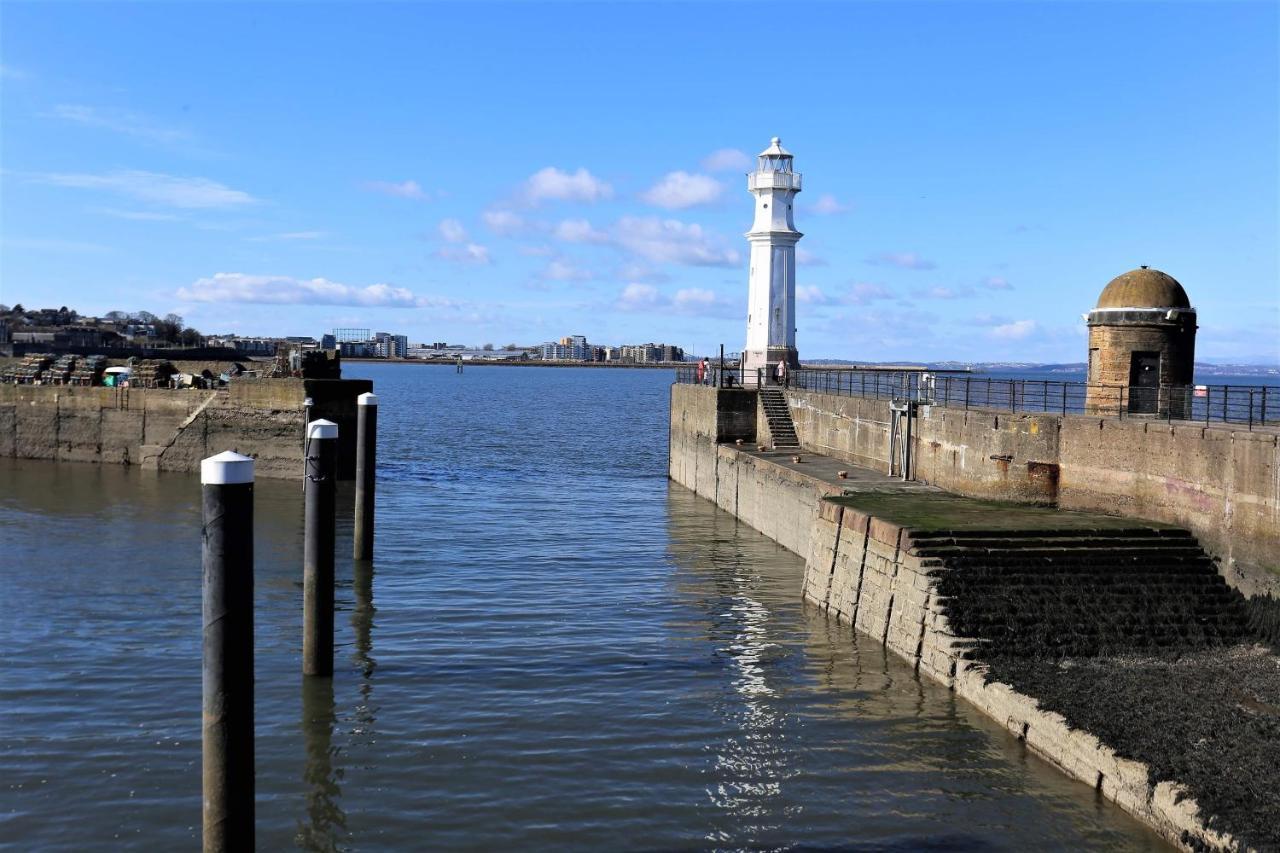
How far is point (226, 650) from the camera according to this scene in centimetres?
859

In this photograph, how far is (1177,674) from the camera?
1392 cm

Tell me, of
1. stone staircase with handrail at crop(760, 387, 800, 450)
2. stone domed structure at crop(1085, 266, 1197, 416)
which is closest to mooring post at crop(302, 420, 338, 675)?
stone domed structure at crop(1085, 266, 1197, 416)

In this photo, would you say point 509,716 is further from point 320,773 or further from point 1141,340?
point 1141,340

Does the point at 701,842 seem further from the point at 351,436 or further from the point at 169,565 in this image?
the point at 351,436

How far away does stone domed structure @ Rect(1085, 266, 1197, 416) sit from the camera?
22281mm

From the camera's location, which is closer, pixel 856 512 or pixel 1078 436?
pixel 856 512

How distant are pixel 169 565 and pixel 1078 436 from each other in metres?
16.9

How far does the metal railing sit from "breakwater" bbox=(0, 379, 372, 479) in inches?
534

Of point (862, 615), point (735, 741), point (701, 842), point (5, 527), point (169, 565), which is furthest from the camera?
point (5, 527)

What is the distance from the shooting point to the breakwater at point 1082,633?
1110 cm

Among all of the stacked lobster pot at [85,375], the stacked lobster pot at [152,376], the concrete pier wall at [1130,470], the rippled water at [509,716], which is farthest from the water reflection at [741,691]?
the stacked lobster pot at [85,375]

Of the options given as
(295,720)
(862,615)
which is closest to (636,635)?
(862,615)

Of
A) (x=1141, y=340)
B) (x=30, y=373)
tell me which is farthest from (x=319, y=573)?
(x=30, y=373)

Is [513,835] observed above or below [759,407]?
below
